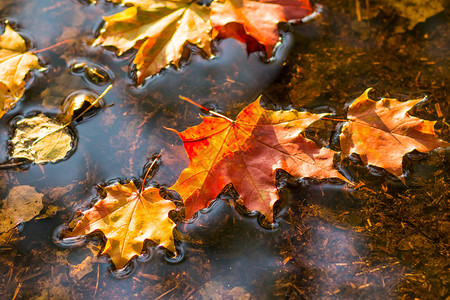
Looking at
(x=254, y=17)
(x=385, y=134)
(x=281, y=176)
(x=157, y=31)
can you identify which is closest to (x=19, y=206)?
(x=157, y=31)

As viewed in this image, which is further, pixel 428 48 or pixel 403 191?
pixel 428 48

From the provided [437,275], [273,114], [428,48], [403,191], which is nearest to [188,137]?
[273,114]

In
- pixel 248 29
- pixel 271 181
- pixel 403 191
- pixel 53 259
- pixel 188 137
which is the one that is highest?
pixel 248 29

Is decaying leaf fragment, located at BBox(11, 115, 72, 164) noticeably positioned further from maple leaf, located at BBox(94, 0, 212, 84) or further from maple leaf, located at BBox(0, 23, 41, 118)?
maple leaf, located at BBox(94, 0, 212, 84)

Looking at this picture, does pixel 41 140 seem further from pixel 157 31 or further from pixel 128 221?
pixel 157 31

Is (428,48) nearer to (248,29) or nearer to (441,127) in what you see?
(441,127)

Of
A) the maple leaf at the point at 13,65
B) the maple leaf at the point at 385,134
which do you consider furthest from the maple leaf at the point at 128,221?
the maple leaf at the point at 385,134

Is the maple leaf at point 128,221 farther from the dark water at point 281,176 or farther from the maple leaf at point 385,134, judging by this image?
the maple leaf at point 385,134
